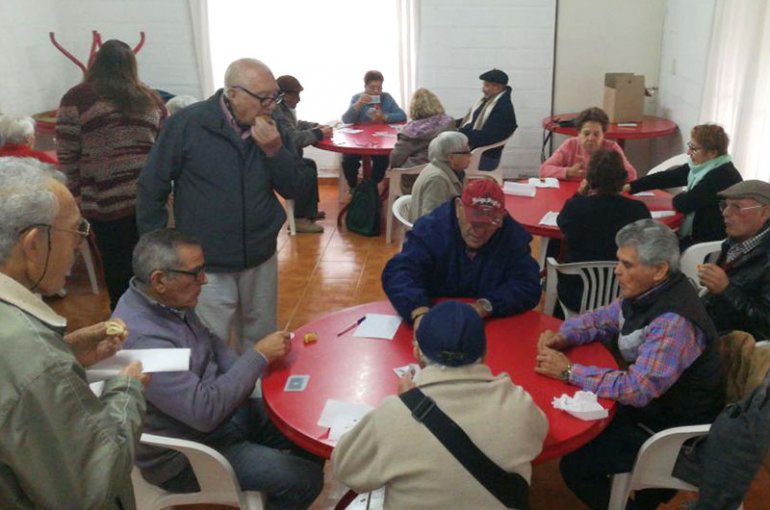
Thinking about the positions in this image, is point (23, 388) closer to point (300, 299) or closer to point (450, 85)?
point (300, 299)

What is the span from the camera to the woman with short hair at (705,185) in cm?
374

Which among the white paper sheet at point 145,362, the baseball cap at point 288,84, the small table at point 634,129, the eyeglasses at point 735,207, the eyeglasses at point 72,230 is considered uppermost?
the eyeglasses at point 72,230

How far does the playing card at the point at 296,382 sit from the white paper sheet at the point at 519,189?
243 cm

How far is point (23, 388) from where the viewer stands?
1242 mm

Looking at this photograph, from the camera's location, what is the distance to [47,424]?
1.27m

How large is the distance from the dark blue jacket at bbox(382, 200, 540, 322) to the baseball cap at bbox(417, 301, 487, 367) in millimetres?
980

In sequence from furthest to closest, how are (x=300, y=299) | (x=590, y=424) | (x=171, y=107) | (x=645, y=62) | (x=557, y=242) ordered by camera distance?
(x=645, y=62) → (x=171, y=107) → (x=300, y=299) → (x=557, y=242) → (x=590, y=424)

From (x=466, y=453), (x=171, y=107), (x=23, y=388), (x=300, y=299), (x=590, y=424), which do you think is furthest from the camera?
(x=171, y=107)

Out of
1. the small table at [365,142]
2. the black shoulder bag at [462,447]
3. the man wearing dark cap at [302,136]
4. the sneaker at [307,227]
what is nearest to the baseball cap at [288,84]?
the man wearing dark cap at [302,136]

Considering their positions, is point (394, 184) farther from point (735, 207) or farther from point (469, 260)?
point (735, 207)

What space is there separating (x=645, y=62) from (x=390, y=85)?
2560mm

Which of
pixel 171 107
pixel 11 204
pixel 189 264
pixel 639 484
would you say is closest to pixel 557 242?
pixel 639 484

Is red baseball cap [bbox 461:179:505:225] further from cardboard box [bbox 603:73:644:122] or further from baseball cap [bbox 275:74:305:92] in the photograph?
cardboard box [bbox 603:73:644:122]

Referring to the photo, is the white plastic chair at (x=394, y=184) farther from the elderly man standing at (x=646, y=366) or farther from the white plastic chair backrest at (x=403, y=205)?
the elderly man standing at (x=646, y=366)
